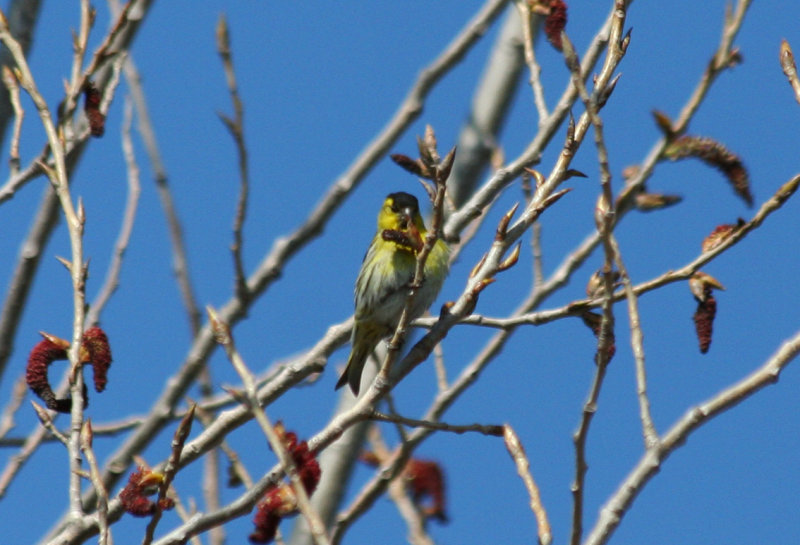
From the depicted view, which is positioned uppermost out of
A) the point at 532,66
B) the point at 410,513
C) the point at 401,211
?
the point at 401,211

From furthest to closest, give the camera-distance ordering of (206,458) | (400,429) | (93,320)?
(206,458) < (93,320) < (400,429)

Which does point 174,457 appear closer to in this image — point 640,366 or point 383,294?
point 640,366

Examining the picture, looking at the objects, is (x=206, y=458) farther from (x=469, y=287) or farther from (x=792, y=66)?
(x=792, y=66)

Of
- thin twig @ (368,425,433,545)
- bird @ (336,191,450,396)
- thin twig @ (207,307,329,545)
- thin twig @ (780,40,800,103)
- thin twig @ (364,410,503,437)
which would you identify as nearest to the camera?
thin twig @ (207,307,329,545)

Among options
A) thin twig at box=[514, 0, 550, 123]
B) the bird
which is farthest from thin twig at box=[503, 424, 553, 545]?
the bird

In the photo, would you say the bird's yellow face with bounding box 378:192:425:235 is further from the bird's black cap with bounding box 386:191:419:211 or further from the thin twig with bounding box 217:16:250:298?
the thin twig with bounding box 217:16:250:298

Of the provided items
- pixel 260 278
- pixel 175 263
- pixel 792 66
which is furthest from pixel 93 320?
pixel 792 66

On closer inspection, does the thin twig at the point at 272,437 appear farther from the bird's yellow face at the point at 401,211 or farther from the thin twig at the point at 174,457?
the bird's yellow face at the point at 401,211

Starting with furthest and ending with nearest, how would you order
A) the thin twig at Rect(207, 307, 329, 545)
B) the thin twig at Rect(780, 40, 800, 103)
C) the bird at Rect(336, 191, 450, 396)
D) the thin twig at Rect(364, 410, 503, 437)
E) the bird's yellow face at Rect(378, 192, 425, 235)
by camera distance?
the bird's yellow face at Rect(378, 192, 425, 235) → the bird at Rect(336, 191, 450, 396) → the thin twig at Rect(780, 40, 800, 103) → the thin twig at Rect(364, 410, 503, 437) → the thin twig at Rect(207, 307, 329, 545)

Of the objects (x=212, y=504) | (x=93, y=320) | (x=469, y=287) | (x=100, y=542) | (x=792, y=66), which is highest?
(x=93, y=320)

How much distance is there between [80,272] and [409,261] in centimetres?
248

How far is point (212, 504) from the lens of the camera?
15.0 feet

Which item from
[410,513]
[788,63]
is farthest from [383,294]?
[788,63]

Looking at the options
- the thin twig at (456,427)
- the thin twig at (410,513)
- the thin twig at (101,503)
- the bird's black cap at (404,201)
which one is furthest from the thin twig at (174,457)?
the bird's black cap at (404,201)
